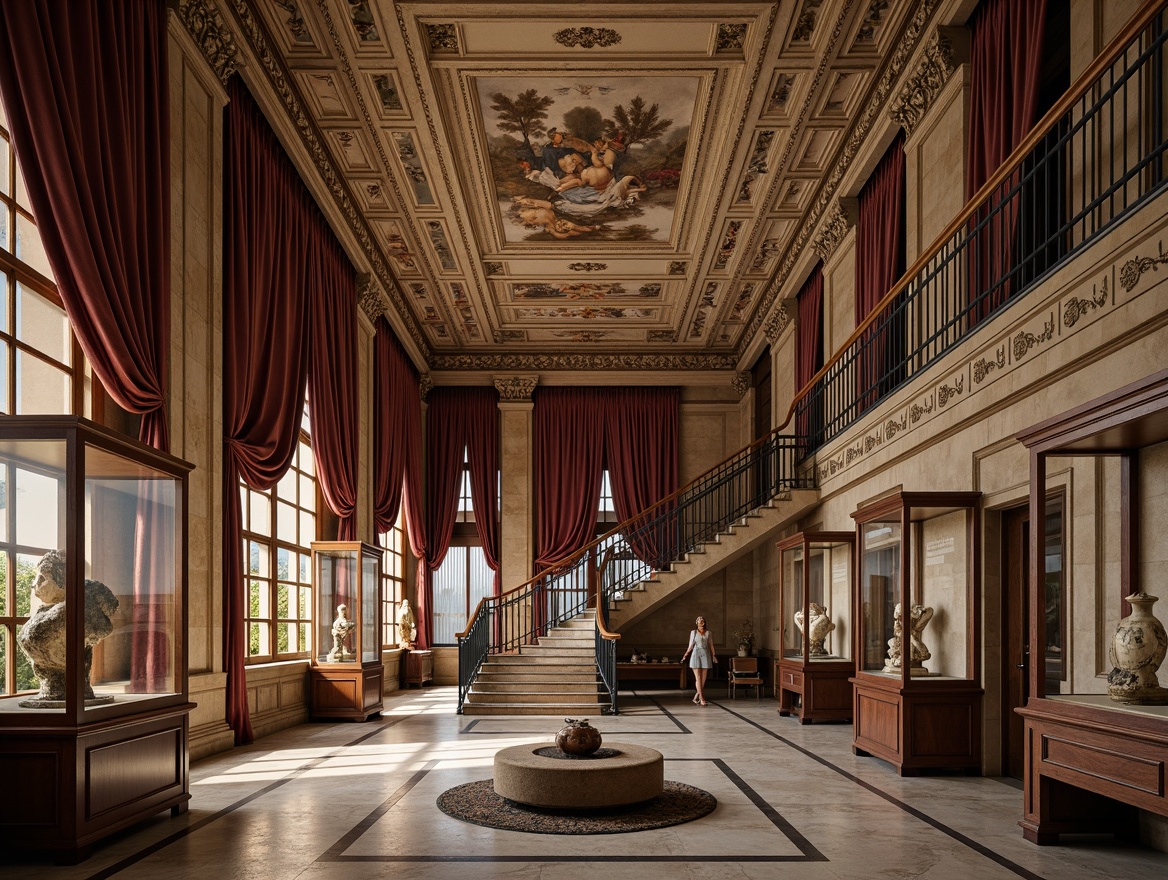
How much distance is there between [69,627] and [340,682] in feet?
23.7

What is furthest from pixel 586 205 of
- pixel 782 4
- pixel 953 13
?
pixel 953 13

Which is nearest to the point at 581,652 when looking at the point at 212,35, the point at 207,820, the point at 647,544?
the point at 647,544

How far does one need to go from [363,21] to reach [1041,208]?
648 cm

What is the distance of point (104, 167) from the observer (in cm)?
700

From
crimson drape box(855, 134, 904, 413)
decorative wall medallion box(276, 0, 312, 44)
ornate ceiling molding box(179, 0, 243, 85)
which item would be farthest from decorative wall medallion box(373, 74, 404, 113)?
crimson drape box(855, 134, 904, 413)

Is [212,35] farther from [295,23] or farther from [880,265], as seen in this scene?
[880,265]

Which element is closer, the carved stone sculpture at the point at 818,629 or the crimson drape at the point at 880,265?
the crimson drape at the point at 880,265

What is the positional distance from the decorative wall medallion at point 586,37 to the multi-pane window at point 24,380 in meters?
5.50

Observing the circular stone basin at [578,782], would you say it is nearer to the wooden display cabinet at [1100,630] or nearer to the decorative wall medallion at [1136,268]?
the wooden display cabinet at [1100,630]

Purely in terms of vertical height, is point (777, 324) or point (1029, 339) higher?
point (777, 324)

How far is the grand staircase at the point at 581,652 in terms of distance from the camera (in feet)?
45.8

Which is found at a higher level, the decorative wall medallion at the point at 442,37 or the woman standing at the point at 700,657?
the decorative wall medallion at the point at 442,37

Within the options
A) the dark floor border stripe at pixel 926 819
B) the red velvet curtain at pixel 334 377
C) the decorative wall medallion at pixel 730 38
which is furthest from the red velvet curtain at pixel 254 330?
the dark floor border stripe at pixel 926 819

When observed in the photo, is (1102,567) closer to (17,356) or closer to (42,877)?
(42,877)
